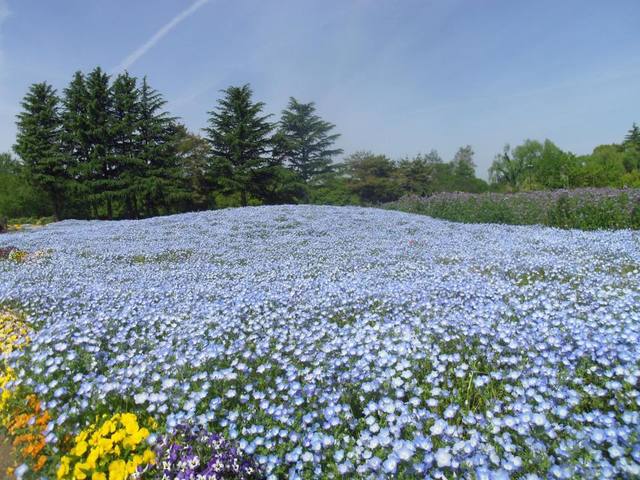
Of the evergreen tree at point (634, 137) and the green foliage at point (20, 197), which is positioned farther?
the evergreen tree at point (634, 137)

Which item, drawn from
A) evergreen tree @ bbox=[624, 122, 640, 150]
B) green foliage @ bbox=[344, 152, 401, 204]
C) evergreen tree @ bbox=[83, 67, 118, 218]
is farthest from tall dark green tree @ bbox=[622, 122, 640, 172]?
evergreen tree @ bbox=[83, 67, 118, 218]

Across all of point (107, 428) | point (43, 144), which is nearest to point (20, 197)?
point (43, 144)

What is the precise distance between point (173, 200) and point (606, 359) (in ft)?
95.4

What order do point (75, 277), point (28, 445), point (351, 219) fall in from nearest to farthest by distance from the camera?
point (28, 445) < point (75, 277) < point (351, 219)

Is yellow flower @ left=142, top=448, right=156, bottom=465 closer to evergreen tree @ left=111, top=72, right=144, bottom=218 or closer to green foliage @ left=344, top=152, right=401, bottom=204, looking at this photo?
evergreen tree @ left=111, top=72, right=144, bottom=218

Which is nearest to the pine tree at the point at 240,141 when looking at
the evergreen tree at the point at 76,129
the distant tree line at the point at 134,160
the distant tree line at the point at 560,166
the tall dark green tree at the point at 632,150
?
the distant tree line at the point at 134,160

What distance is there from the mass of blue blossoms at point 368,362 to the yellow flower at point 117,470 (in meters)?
0.33

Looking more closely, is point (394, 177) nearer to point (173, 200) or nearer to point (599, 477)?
point (173, 200)

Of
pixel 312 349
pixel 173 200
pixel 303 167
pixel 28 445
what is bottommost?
pixel 28 445

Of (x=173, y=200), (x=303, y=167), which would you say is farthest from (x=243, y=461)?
(x=303, y=167)

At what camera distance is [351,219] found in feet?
47.0

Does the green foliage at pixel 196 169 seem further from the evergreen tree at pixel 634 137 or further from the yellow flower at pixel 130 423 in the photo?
the evergreen tree at pixel 634 137

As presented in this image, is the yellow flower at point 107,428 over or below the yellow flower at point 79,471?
over

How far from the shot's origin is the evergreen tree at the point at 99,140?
2722 cm
